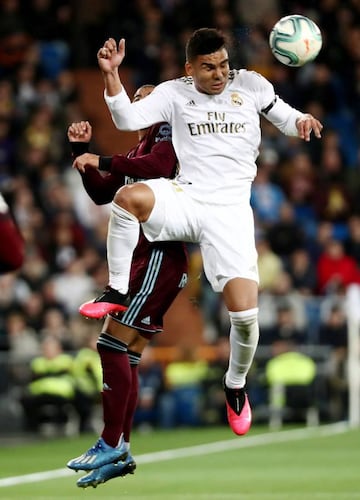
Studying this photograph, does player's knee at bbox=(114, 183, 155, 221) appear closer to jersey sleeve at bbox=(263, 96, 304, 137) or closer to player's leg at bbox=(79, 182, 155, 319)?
player's leg at bbox=(79, 182, 155, 319)

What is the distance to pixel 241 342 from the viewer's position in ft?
30.3

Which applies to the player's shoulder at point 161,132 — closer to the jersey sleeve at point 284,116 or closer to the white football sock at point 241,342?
the jersey sleeve at point 284,116

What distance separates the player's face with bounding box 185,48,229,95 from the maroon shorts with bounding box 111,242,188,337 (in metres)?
1.06

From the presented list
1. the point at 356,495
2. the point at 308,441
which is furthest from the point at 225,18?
the point at 356,495

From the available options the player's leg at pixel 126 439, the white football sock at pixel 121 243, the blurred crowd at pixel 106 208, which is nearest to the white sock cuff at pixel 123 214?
the white football sock at pixel 121 243

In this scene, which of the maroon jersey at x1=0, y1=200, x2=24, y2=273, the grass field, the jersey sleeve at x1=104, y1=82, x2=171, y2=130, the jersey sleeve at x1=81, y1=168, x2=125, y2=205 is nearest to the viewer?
the maroon jersey at x1=0, y1=200, x2=24, y2=273

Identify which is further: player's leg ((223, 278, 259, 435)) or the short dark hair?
player's leg ((223, 278, 259, 435))

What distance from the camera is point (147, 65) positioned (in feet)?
71.5

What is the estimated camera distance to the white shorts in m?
8.98

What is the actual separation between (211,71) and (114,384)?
79.0 inches

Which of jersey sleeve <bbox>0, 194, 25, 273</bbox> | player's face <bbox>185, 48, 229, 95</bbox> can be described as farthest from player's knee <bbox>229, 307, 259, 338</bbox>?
jersey sleeve <bbox>0, 194, 25, 273</bbox>

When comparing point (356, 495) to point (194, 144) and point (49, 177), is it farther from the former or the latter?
point (49, 177)

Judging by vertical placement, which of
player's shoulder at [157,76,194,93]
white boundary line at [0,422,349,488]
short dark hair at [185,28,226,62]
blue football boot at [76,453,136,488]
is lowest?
white boundary line at [0,422,349,488]

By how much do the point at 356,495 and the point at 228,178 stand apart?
2.45m
